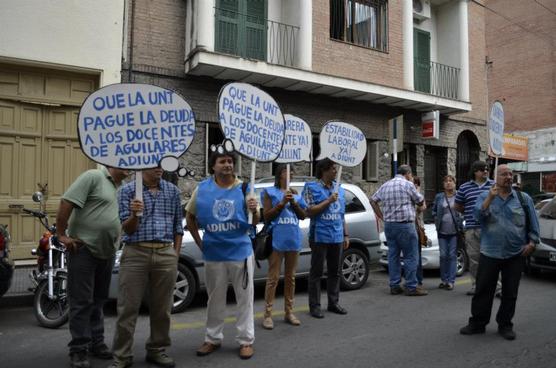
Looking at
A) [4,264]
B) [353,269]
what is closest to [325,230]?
[353,269]

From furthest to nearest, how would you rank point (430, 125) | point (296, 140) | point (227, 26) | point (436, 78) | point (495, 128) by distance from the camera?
point (436, 78), point (430, 125), point (227, 26), point (495, 128), point (296, 140)

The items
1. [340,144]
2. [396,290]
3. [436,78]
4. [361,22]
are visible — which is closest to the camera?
[340,144]

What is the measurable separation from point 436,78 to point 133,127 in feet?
43.3

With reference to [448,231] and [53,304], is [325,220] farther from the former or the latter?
[53,304]

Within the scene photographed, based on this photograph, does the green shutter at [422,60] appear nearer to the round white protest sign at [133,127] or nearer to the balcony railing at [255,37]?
the balcony railing at [255,37]

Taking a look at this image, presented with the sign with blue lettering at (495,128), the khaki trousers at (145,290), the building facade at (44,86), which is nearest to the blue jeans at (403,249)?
the sign with blue lettering at (495,128)

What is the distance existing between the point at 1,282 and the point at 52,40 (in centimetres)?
542

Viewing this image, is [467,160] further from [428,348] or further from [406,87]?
[428,348]

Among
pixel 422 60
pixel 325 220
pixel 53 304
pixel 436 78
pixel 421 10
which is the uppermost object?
pixel 421 10

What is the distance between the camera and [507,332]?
5.02 metres

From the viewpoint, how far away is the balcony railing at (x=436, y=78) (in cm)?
1514

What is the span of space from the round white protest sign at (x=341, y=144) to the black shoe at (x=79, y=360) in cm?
330

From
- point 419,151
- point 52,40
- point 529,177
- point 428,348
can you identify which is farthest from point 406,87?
point 529,177

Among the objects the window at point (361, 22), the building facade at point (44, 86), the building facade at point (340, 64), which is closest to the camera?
the building facade at point (44, 86)
